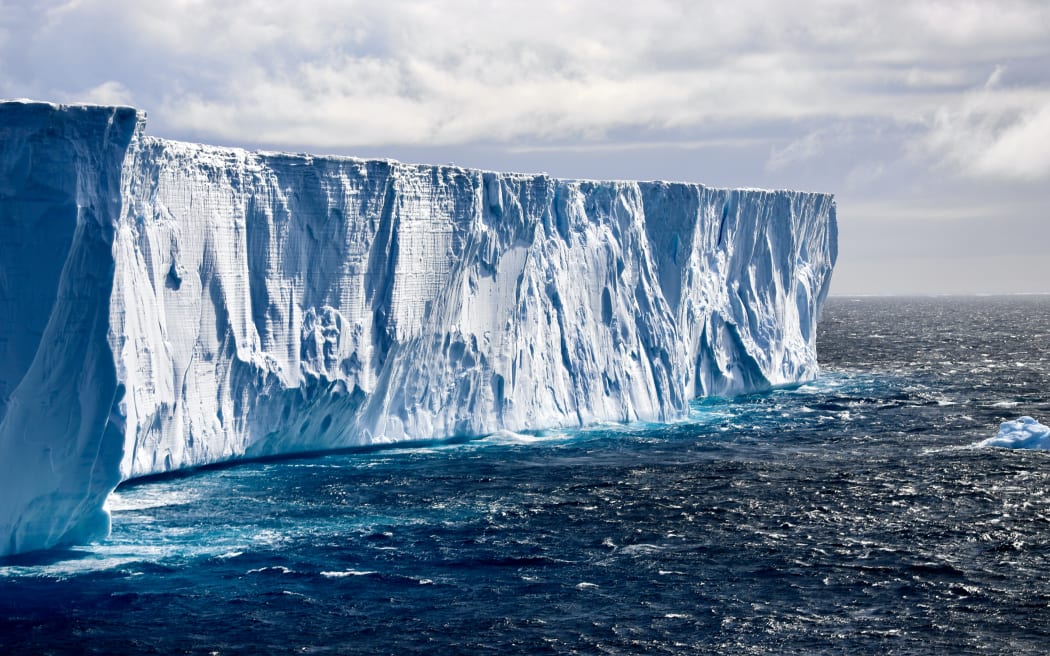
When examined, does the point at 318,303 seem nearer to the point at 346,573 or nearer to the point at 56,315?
the point at 56,315

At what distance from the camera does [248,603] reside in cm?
1716

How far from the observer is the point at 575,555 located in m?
19.9

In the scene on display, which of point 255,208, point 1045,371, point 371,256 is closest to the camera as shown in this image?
point 255,208

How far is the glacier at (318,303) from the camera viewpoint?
62.6 ft

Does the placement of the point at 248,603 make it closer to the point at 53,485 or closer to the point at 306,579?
the point at 306,579

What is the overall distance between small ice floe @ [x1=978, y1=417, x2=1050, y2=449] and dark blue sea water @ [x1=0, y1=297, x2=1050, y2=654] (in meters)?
0.63

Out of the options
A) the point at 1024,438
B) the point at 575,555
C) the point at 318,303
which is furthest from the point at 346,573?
the point at 1024,438

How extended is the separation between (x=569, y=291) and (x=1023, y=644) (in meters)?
19.3

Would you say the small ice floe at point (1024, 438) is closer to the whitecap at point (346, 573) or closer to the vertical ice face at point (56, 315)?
the whitecap at point (346, 573)

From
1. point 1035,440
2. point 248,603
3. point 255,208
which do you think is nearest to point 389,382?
point 255,208

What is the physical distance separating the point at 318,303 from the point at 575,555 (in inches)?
400

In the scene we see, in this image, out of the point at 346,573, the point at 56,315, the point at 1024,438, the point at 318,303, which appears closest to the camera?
the point at 346,573

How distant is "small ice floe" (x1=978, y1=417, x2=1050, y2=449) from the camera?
30.2 m

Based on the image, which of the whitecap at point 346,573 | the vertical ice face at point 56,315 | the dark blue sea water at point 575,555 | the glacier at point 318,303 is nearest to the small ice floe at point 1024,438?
the dark blue sea water at point 575,555
